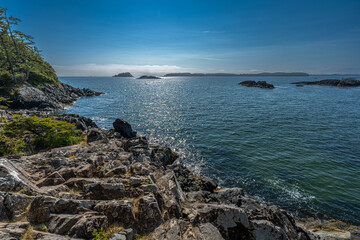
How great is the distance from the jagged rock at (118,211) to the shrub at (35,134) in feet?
41.4

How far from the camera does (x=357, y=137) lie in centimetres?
3014

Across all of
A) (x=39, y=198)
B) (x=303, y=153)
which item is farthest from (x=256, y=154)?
(x=39, y=198)

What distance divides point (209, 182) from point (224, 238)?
9.04 meters

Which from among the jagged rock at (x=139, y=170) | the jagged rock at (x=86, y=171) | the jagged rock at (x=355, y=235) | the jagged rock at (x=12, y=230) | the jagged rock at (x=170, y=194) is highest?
the jagged rock at (x=12, y=230)

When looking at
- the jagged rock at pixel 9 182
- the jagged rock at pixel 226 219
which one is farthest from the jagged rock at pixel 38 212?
the jagged rock at pixel 226 219

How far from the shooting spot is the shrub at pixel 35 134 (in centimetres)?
1573

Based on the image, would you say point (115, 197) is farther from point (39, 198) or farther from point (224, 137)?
point (224, 137)

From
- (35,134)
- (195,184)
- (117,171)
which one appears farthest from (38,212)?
(35,134)

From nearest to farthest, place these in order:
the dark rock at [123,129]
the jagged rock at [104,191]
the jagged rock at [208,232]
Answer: the jagged rock at [208,232] < the jagged rock at [104,191] < the dark rock at [123,129]

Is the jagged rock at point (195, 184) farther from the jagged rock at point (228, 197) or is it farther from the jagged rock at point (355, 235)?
the jagged rock at point (355, 235)

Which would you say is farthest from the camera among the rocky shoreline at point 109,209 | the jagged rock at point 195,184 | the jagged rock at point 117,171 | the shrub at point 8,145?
the jagged rock at point 195,184

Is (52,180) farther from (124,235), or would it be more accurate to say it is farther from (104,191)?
(124,235)

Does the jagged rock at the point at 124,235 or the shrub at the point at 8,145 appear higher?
the shrub at the point at 8,145

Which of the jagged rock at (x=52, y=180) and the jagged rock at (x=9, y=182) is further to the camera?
the jagged rock at (x=52, y=180)
